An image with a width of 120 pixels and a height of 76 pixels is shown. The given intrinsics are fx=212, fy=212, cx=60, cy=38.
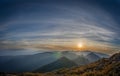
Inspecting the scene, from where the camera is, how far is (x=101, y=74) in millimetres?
38406

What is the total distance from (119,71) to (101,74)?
10.5ft

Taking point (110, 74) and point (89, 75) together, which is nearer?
point (110, 74)

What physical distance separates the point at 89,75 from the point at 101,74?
7.17 ft

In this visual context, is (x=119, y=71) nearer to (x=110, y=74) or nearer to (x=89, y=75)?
(x=110, y=74)

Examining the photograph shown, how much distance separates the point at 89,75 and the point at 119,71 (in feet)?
17.7

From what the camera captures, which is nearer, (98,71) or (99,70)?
(98,71)

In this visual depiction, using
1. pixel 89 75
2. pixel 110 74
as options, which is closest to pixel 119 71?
pixel 110 74

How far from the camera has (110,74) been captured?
36594mm

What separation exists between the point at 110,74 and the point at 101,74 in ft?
7.20

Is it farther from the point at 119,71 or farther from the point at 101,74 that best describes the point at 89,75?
the point at 119,71

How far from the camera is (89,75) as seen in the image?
38969 mm

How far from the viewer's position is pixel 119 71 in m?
37.5

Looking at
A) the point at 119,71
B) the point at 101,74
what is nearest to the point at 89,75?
the point at 101,74
